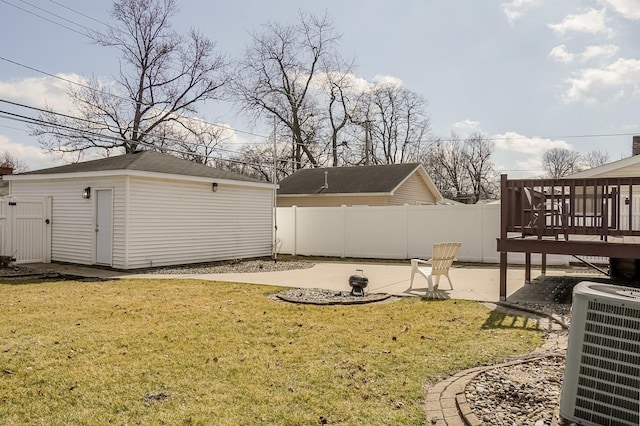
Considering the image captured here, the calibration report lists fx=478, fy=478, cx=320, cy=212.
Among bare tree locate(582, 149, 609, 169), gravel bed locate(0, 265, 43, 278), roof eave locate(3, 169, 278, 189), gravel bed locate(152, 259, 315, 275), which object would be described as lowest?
gravel bed locate(152, 259, 315, 275)

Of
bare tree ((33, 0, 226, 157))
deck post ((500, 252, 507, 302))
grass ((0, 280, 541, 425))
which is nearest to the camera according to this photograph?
grass ((0, 280, 541, 425))

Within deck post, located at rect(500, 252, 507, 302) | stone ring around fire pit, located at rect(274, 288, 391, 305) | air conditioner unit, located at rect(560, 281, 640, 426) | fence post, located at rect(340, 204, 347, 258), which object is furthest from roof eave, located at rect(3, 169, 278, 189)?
air conditioner unit, located at rect(560, 281, 640, 426)

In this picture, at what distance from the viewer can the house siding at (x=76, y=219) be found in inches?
478

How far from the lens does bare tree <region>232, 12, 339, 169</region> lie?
31578mm

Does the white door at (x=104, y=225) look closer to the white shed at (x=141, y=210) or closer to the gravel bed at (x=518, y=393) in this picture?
A: the white shed at (x=141, y=210)

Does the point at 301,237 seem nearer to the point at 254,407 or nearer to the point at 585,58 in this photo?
the point at 585,58

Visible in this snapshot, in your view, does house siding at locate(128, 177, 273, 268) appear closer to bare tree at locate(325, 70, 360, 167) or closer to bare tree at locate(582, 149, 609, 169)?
bare tree at locate(325, 70, 360, 167)

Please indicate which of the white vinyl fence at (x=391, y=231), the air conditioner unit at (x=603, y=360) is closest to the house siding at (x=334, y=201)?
the white vinyl fence at (x=391, y=231)

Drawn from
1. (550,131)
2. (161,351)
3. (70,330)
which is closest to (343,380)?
(161,351)

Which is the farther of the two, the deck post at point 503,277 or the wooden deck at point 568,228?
the deck post at point 503,277

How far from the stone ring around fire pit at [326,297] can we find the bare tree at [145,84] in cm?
1904

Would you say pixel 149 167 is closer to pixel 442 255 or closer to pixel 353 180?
pixel 442 255

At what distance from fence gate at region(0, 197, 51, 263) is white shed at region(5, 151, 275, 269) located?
0.18 metres

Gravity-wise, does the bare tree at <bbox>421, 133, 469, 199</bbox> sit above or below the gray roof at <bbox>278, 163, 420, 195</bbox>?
above
